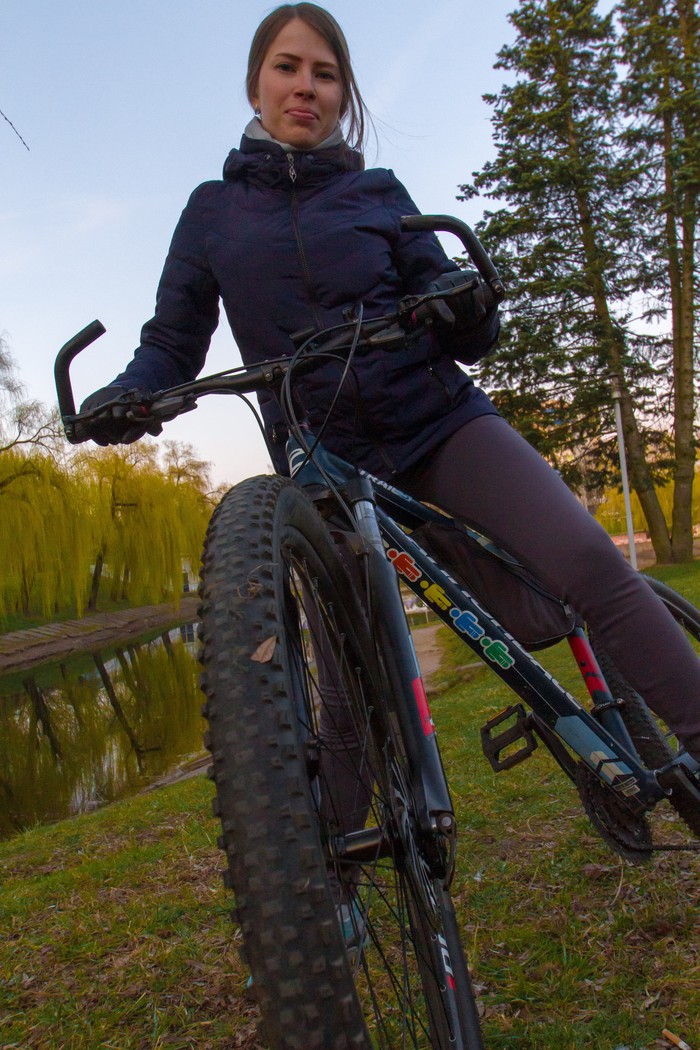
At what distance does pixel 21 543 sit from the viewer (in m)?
19.3

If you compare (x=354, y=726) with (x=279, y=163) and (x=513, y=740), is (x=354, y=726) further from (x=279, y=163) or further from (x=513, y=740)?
(x=279, y=163)

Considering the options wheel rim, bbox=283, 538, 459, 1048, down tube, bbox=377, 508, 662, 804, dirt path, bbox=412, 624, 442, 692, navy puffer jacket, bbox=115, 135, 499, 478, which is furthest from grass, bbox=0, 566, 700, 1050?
dirt path, bbox=412, 624, 442, 692

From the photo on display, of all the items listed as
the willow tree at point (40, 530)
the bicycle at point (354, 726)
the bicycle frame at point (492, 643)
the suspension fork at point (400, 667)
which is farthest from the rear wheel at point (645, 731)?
the willow tree at point (40, 530)

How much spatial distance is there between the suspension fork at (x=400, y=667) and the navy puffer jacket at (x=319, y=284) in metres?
0.33

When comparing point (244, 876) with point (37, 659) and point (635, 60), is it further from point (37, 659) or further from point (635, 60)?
point (37, 659)

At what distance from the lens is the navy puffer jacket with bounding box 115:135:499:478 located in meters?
1.75

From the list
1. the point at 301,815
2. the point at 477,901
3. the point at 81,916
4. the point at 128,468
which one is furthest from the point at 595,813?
the point at 128,468

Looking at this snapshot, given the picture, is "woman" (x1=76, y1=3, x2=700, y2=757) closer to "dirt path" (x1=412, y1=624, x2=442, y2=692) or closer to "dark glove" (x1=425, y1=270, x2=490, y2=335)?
"dark glove" (x1=425, y1=270, x2=490, y2=335)

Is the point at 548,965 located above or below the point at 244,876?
below

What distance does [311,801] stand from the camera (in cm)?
92

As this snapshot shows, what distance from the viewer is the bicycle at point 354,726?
87cm

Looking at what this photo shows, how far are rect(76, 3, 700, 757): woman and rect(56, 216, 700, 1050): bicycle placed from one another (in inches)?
5.5

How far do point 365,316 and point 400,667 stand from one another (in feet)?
2.31

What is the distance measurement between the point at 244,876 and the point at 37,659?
81.1ft
